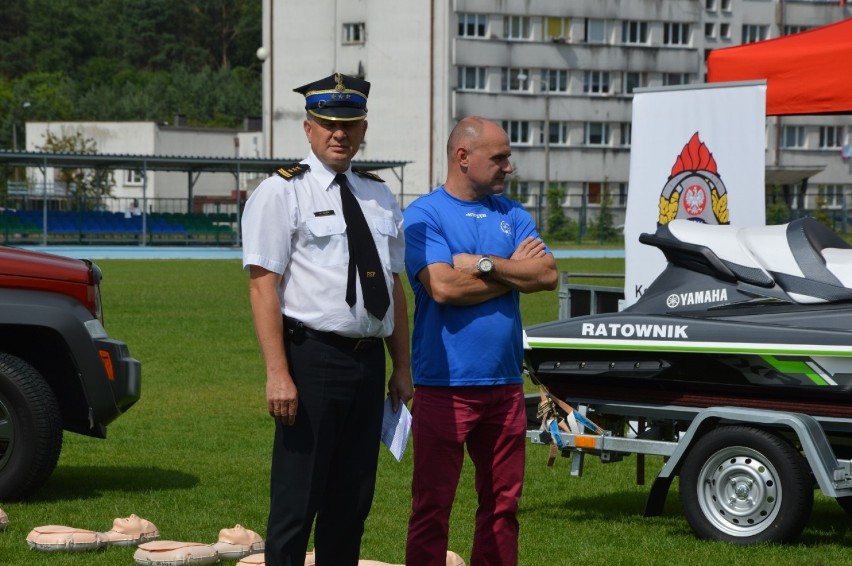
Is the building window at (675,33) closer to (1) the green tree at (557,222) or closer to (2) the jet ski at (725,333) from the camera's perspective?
(1) the green tree at (557,222)

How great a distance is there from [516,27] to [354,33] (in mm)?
8596

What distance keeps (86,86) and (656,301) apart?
129481 mm

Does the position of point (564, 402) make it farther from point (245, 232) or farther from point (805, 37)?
point (805, 37)

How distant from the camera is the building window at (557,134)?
8312cm

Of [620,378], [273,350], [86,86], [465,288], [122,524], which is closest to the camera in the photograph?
[273,350]

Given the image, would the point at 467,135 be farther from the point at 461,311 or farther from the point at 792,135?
the point at 792,135

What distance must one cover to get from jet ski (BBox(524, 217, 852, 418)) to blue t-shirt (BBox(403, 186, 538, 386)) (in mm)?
1657

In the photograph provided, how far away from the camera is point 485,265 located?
5758 mm

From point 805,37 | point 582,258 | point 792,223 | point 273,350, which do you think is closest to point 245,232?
point 273,350

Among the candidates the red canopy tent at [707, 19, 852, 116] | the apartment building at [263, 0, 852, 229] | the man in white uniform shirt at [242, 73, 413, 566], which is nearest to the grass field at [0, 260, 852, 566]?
the man in white uniform shirt at [242, 73, 413, 566]

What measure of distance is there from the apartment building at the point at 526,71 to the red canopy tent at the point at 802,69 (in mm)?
64511

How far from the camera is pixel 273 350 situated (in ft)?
16.8

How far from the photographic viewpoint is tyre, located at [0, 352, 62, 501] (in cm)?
808

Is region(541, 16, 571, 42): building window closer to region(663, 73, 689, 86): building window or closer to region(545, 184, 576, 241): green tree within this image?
region(663, 73, 689, 86): building window
